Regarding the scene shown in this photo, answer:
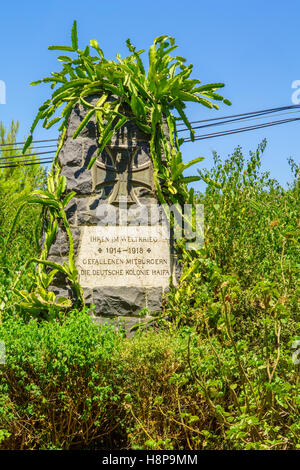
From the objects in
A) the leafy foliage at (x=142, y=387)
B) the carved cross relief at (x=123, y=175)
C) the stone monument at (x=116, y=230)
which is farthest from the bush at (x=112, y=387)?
the carved cross relief at (x=123, y=175)

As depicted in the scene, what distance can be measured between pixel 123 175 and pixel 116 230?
1.56 feet

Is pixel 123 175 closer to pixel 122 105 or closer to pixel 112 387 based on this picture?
pixel 122 105

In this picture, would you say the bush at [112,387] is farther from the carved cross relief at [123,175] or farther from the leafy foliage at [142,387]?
the carved cross relief at [123,175]

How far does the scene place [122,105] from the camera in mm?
4578

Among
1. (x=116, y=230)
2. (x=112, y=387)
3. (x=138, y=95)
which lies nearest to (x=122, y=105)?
(x=138, y=95)

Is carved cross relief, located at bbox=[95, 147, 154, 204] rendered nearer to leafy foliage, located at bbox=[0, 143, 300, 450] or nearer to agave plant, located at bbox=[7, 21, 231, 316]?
agave plant, located at bbox=[7, 21, 231, 316]

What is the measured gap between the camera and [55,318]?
4156mm

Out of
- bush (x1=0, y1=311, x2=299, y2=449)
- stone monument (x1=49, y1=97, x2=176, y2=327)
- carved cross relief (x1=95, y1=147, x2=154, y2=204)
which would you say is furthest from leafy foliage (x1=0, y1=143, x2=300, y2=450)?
carved cross relief (x1=95, y1=147, x2=154, y2=204)

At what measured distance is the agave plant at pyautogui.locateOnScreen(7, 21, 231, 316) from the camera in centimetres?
441

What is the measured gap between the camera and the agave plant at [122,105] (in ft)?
14.5

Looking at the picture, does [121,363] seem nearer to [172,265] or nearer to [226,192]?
[172,265]
